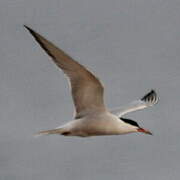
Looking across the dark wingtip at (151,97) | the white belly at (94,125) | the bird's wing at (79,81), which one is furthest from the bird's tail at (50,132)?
the dark wingtip at (151,97)

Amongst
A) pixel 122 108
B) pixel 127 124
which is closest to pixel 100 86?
pixel 127 124

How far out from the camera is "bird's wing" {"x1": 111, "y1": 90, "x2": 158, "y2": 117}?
1629 centimetres

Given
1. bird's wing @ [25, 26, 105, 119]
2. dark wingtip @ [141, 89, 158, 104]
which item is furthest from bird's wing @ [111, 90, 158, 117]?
bird's wing @ [25, 26, 105, 119]

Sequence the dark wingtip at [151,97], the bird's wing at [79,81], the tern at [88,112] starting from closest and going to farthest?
the bird's wing at [79,81] → the tern at [88,112] → the dark wingtip at [151,97]

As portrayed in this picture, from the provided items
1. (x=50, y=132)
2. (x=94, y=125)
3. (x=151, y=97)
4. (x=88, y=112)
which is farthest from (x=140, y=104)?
(x=50, y=132)

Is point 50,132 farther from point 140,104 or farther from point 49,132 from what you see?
point 140,104

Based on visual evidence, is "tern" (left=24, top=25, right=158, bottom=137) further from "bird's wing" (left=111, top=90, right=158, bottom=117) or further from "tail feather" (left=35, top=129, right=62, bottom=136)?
"bird's wing" (left=111, top=90, right=158, bottom=117)

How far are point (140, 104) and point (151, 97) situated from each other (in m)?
1.00

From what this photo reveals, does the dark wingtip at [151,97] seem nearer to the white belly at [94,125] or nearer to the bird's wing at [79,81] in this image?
the white belly at [94,125]

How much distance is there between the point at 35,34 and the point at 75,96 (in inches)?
84.6

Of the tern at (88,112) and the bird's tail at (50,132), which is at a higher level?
the tern at (88,112)

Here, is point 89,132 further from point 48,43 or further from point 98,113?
point 48,43

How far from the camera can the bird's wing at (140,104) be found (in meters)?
16.3

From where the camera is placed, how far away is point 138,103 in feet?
57.4
